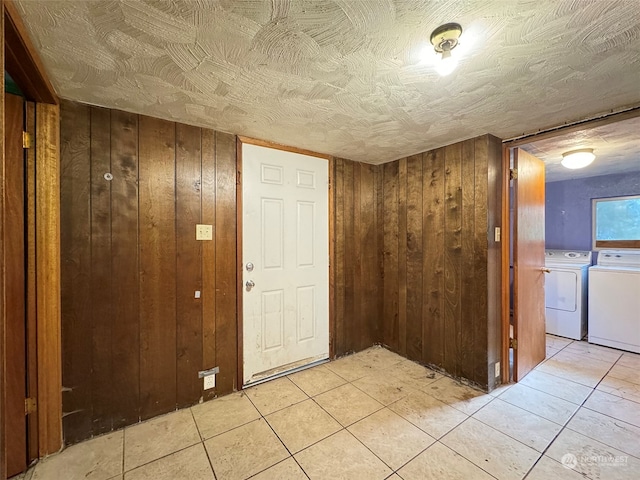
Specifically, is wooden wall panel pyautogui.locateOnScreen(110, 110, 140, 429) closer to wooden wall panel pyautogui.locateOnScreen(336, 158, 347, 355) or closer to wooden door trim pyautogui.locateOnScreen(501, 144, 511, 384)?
wooden wall panel pyautogui.locateOnScreen(336, 158, 347, 355)

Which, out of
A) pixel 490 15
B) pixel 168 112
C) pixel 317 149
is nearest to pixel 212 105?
pixel 168 112

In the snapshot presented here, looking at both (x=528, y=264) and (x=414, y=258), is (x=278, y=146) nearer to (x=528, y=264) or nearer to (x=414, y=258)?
(x=414, y=258)

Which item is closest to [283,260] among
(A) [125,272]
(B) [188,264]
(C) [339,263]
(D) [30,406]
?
(C) [339,263]

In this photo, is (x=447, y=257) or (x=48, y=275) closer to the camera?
(x=48, y=275)

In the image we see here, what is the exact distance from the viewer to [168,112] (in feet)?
5.74

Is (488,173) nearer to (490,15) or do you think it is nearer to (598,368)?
(490,15)

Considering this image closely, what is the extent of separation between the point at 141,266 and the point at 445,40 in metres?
2.08

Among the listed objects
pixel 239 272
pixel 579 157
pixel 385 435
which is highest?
pixel 579 157

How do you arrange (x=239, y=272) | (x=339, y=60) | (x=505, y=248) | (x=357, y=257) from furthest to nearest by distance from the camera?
(x=357, y=257)
(x=505, y=248)
(x=239, y=272)
(x=339, y=60)

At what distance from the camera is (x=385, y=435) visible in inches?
65.9

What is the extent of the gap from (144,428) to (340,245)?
6.75 ft

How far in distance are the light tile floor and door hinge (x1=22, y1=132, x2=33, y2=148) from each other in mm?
1738

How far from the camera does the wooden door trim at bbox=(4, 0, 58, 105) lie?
0.98 metres

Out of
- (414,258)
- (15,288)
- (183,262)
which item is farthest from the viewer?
(414,258)
